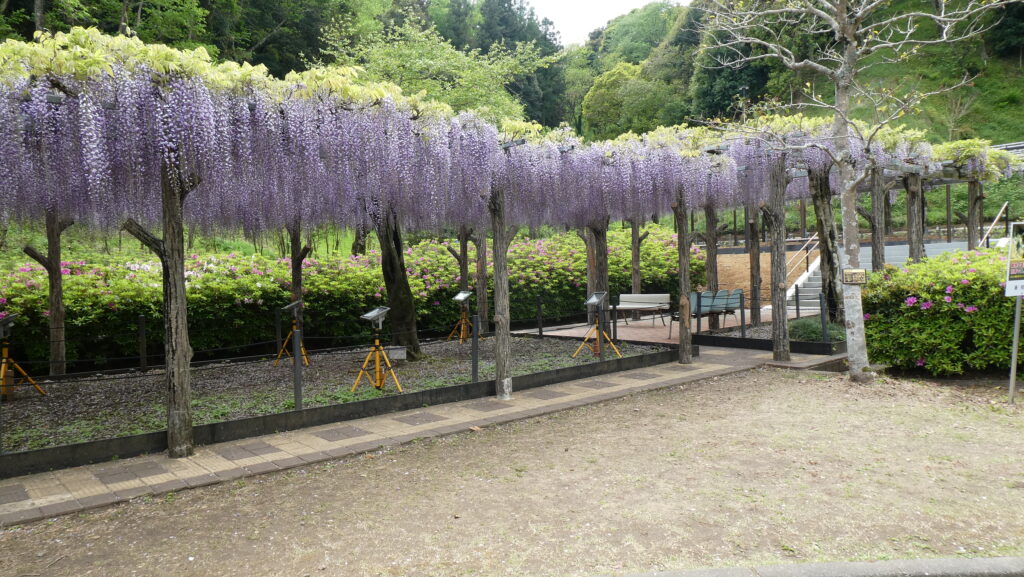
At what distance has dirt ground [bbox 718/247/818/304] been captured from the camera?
58.4 ft

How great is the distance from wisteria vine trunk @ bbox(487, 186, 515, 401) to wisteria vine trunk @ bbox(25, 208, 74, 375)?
15.9 ft

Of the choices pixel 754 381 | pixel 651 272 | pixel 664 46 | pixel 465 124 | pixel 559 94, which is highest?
pixel 664 46

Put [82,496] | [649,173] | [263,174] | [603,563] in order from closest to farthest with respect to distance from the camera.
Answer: [603,563] → [82,496] → [263,174] → [649,173]

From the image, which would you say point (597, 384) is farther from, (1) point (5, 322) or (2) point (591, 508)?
(1) point (5, 322)

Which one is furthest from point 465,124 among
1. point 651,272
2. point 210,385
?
point 651,272

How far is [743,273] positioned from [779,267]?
11.1 m

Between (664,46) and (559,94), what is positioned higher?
(664,46)

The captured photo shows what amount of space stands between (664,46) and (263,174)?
37.1 metres

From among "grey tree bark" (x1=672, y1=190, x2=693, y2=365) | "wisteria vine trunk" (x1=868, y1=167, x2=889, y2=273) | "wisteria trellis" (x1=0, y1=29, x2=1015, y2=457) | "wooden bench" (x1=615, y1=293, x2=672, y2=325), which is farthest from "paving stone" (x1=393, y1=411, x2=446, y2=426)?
"wisteria vine trunk" (x1=868, y1=167, x2=889, y2=273)

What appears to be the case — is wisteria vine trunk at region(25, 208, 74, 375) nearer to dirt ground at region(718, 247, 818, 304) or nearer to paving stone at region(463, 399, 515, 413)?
paving stone at region(463, 399, 515, 413)

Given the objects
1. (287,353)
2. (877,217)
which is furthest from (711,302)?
(287,353)

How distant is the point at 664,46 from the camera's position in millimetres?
38188

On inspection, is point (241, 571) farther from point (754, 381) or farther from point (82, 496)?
point (754, 381)

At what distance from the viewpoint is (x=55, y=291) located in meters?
7.00
